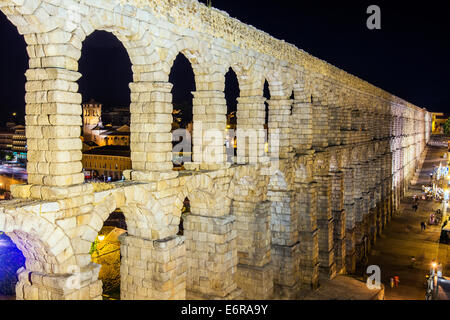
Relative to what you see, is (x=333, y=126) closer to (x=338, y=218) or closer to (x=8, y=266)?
(x=338, y=218)

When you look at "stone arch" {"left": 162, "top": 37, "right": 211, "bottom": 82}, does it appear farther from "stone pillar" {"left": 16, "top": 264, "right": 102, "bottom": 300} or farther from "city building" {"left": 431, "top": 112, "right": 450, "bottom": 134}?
"city building" {"left": 431, "top": 112, "right": 450, "bottom": 134}

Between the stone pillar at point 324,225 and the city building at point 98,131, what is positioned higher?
the city building at point 98,131

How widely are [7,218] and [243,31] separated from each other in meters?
10.6

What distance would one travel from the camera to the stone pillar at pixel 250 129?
16234 mm

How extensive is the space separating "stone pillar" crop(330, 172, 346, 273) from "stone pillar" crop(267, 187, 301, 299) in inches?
274

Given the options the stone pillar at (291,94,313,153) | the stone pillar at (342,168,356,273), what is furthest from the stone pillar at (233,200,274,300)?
the stone pillar at (342,168,356,273)

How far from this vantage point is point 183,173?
1276cm

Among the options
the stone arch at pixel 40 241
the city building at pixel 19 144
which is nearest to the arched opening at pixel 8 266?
the stone arch at pixel 40 241

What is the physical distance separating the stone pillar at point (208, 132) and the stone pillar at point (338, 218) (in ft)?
43.6

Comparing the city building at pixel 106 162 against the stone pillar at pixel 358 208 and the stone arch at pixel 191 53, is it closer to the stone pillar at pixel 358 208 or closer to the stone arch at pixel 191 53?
the stone pillar at pixel 358 208

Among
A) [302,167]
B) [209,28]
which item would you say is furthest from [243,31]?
[302,167]

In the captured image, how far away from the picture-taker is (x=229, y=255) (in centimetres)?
1443

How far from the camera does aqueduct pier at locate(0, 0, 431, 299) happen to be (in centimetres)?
873

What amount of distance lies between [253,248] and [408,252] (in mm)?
21832
